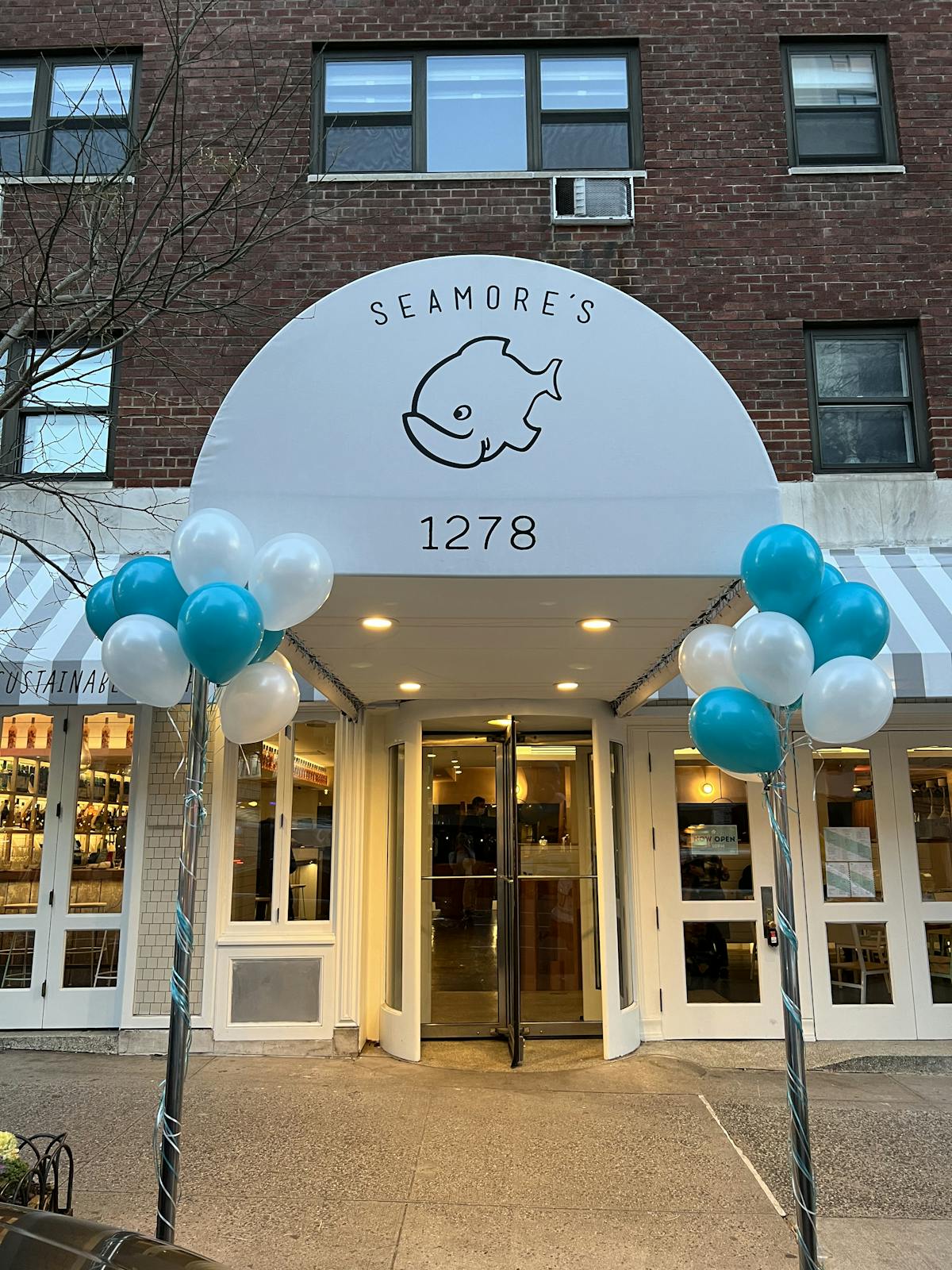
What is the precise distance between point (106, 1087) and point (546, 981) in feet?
11.6

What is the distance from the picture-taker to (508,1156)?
17.4ft

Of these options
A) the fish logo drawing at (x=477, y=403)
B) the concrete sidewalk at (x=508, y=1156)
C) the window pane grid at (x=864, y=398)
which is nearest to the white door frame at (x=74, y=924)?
the concrete sidewalk at (x=508, y=1156)

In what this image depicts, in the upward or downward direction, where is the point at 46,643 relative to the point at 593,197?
downward

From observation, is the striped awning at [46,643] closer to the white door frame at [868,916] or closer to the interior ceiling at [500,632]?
the interior ceiling at [500,632]

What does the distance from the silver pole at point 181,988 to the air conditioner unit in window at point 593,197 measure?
6182 millimetres

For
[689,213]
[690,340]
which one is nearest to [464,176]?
[689,213]

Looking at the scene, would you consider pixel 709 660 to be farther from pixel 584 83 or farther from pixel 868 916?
pixel 584 83

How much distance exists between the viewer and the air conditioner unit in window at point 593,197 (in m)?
8.27

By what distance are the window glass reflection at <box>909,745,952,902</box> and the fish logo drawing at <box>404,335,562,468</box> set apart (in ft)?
17.7

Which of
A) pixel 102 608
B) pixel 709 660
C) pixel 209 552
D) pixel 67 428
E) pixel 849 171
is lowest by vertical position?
pixel 709 660

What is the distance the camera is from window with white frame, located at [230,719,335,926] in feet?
24.8

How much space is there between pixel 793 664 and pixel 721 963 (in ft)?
16.3

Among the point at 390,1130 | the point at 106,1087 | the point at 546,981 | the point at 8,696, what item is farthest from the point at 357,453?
the point at 546,981

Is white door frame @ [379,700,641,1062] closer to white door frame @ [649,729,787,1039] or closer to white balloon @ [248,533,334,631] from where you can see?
white door frame @ [649,729,787,1039]
